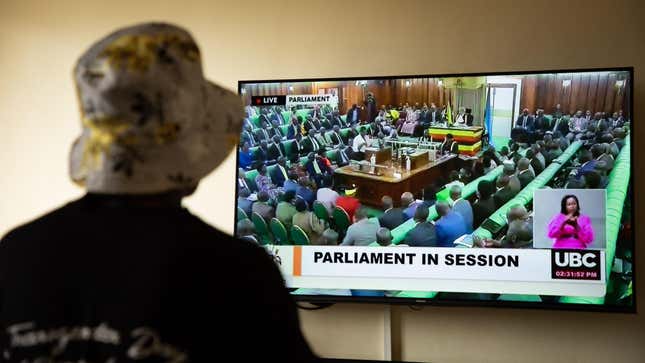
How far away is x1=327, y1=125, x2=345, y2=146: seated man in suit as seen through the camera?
7.41ft

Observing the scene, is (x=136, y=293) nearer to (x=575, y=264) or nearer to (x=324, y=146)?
(x=324, y=146)

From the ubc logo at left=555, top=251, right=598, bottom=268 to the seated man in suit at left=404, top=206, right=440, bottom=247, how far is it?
15.4 inches

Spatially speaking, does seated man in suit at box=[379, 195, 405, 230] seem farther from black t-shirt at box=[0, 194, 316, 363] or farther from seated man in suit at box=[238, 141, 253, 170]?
black t-shirt at box=[0, 194, 316, 363]

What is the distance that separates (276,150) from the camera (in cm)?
231

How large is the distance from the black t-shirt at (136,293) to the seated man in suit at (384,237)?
1.35m

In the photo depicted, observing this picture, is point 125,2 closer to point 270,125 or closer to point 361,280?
point 270,125

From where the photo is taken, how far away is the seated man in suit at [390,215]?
2.18 meters

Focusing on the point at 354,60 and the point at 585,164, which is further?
the point at 354,60

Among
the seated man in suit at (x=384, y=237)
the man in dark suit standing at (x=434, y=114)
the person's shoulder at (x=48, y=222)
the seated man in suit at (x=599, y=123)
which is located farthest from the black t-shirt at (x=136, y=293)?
the seated man in suit at (x=599, y=123)

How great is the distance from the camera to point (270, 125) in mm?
2324

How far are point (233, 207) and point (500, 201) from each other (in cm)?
103

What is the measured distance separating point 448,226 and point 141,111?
4.92 ft

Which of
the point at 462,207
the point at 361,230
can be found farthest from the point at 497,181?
the point at 361,230

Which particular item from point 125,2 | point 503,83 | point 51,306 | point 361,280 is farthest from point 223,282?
point 125,2
